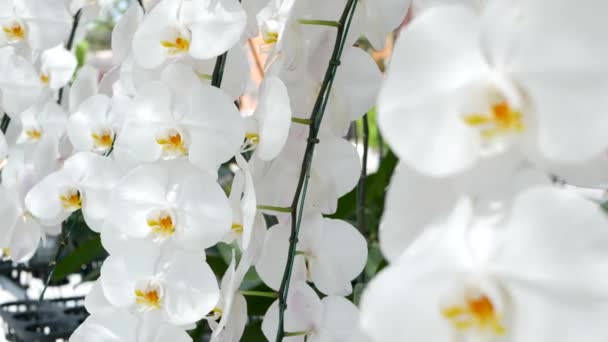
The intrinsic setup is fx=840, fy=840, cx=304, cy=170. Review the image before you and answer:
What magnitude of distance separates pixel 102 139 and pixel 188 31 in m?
0.17

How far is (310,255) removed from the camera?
0.46 metres

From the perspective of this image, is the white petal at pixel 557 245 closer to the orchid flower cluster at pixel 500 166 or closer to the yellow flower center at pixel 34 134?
the orchid flower cluster at pixel 500 166

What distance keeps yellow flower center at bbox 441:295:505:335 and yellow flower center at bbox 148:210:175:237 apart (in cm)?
21

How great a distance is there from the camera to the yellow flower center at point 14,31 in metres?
0.60

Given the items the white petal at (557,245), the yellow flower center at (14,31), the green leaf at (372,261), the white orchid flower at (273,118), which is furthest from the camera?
the green leaf at (372,261)

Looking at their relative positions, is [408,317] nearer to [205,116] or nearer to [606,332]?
[606,332]

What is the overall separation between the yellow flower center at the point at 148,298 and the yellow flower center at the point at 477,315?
22cm

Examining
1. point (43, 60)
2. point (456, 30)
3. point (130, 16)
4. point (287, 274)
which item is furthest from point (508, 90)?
point (43, 60)

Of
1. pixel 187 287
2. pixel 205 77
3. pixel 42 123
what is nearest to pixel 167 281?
pixel 187 287

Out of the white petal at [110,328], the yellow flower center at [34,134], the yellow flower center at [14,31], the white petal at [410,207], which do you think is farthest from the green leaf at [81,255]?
the white petal at [410,207]

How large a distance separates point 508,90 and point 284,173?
24 cm

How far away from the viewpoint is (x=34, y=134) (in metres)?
0.69

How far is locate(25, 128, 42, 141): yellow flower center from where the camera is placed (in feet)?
2.26

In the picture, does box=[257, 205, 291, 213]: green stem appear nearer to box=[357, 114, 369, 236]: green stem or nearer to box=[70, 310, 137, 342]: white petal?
box=[70, 310, 137, 342]: white petal
